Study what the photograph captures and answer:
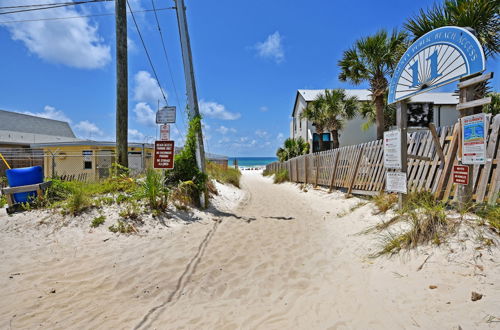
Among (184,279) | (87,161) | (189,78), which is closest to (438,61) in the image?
(184,279)

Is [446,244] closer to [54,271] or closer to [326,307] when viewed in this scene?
[326,307]

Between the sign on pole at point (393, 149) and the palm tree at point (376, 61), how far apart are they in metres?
7.99

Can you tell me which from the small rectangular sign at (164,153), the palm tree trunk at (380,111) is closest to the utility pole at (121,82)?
the small rectangular sign at (164,153)

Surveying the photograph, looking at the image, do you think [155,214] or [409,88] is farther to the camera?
[155,214]

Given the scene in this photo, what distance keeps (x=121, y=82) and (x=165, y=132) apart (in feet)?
7.04

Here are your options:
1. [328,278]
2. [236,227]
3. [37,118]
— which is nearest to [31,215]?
[236,227]

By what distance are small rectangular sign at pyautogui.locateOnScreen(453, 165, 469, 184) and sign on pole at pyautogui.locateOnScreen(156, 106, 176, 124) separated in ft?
22.7

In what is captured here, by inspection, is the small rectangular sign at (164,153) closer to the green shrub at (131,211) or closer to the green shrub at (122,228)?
the green shrub at (131,211)

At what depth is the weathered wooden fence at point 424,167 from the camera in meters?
4.23

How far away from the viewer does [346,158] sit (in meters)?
9.75

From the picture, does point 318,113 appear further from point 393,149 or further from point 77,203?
point 77,203

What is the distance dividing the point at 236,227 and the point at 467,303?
468 cm

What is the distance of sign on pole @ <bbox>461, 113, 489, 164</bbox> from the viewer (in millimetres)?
3549

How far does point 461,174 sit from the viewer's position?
13.3 feet
